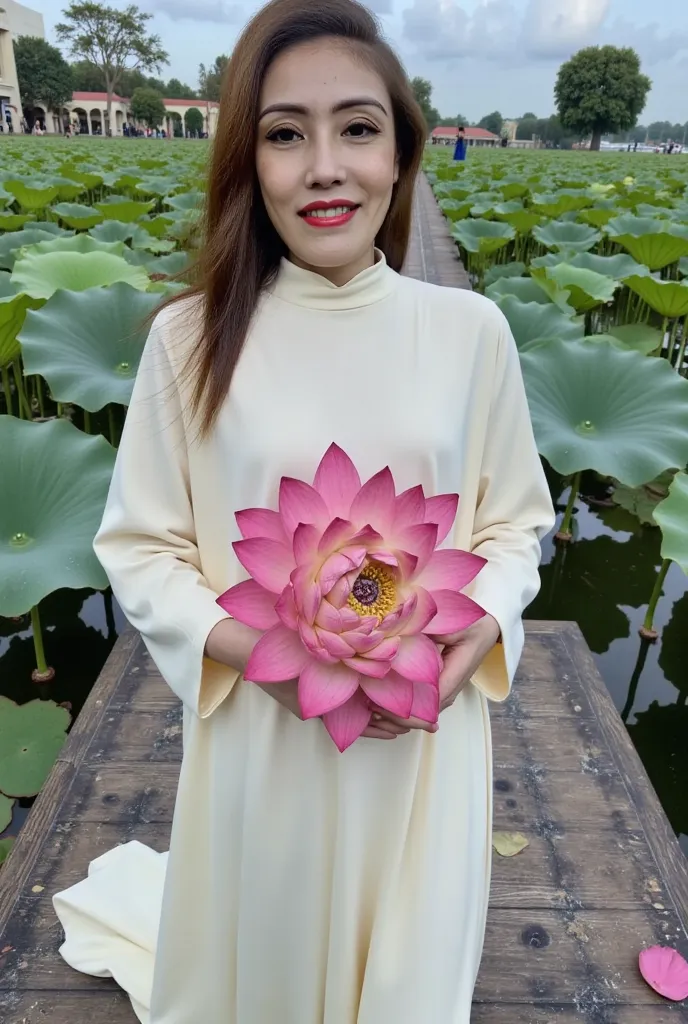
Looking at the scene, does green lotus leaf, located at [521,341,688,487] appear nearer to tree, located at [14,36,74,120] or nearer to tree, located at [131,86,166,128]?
tree, located at [14,36,74,120]

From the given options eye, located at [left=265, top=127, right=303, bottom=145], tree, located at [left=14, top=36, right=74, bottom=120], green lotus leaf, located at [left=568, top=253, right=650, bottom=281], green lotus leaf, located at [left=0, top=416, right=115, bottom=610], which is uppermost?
tree, located at [left=14, top=36, right=74, bottom=120]

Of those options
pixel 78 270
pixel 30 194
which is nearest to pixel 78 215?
pixel 30 194

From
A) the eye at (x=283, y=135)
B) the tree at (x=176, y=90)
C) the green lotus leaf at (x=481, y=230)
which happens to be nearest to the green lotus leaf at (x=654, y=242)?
the green lotus leaf at (x=481, y=230)

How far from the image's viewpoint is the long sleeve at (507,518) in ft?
2.75

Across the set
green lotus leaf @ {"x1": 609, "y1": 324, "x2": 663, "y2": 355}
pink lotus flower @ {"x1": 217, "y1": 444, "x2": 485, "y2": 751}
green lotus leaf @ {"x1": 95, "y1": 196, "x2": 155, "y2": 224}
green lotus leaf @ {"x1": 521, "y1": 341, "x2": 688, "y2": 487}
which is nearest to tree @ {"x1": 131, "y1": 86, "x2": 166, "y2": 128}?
green lotus leaf @ {"x1": 95, "y1": 196, "x2": 155, "y2": 224}

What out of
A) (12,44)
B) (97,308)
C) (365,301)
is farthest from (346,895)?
(12,44)

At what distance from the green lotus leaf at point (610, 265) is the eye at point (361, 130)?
396 cm

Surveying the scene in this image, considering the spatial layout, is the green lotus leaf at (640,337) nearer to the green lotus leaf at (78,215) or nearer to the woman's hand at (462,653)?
the woman's hand at (462,653)

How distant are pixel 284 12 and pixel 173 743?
53.5 inches

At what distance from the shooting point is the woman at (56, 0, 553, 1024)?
0.77 metres

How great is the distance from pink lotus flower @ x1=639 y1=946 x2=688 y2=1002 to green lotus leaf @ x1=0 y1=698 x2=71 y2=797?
4.35 ft

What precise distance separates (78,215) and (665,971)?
5.97 metres

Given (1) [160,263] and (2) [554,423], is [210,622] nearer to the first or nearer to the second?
(2) [554,423]

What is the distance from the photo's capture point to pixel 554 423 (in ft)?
8.37
